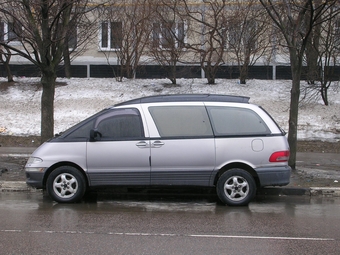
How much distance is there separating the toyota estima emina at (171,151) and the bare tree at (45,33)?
135 inches

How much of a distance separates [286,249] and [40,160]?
4653 millimetres

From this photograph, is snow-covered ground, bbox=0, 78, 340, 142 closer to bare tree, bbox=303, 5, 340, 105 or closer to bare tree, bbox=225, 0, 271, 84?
bare tree, bbox=303, 5, 340, 105

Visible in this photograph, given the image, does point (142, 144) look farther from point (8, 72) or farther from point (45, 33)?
point (8, 72)

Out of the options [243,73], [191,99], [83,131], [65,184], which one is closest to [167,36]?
[243,73]

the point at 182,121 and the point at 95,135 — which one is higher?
the point at 182,121

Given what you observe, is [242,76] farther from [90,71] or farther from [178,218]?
[178,218]

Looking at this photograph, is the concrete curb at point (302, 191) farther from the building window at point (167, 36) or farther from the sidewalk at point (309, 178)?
the building window at point (167, 36)

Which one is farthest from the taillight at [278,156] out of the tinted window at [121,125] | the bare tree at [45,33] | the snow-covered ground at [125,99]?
the snow-covered ground at [125,99]

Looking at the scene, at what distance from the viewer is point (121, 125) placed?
841cm

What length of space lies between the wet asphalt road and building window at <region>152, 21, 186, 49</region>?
37.8 ft

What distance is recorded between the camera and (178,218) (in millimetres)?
7422

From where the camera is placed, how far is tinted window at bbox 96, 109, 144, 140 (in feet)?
27.5

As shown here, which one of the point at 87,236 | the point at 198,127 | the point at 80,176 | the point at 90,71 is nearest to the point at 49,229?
the point at 87,236

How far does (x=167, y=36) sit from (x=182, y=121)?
39.0 feet
